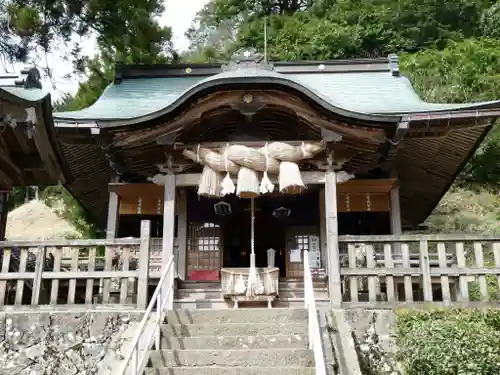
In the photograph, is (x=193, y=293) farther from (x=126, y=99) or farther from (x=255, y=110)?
(x=126, y=99)

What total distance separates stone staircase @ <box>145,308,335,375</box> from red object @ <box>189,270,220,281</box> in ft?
13.7

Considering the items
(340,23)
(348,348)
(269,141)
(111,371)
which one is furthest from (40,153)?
(340,23)

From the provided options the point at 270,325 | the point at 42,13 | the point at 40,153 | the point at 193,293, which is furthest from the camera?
the point at 42,13

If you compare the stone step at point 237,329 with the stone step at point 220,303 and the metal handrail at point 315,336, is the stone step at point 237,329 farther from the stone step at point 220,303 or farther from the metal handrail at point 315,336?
the stone step at point 220,303

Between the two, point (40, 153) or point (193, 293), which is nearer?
point (40, 153)

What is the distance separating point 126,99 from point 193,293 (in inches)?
192

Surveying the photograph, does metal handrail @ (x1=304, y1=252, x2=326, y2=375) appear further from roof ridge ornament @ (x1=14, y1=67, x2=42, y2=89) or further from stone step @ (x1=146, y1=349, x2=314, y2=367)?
roof ridge ornament @ (x1=14, y1=67, x2=42, y2=89)

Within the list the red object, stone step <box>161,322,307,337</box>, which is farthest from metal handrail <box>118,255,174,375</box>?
the red object

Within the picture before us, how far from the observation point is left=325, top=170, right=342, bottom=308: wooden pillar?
813 cm

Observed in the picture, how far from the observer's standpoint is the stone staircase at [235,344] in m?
6.19

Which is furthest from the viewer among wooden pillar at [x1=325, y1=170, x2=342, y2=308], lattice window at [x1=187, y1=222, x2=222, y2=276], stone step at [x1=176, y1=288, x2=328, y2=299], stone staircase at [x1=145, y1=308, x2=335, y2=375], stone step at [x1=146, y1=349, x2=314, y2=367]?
lattice window at [x1=187, y1=222, x2=222, y2=276]

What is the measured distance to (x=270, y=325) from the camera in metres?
7.14

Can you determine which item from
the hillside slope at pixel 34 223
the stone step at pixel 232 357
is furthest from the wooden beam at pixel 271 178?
the hillside slope at pixel 34 223

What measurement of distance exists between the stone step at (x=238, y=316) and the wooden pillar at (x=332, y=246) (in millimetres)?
846
